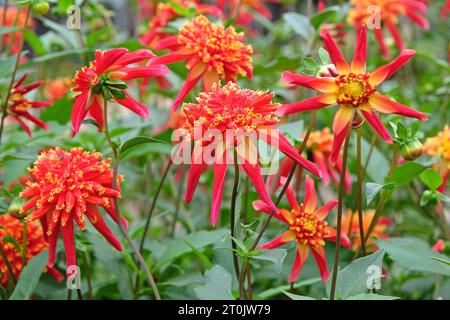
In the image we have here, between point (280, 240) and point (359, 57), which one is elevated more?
point (359, 57)

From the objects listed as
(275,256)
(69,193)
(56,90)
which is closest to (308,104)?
(275,256)

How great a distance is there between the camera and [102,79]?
2.31 feet

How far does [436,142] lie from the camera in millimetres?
928

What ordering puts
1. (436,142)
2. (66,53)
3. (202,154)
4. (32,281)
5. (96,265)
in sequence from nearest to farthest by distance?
(202,154) → (32,281) → (436,142) → (66,53) → (96,265)

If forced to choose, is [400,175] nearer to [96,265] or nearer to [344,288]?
[344,288]

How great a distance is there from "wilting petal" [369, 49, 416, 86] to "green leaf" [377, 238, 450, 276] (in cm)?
24

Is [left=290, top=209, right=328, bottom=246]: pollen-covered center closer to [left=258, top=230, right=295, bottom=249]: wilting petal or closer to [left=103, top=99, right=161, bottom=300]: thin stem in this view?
[left=258, top=230, right=295, bottom=249]: wilting petal

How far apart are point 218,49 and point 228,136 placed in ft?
0.76

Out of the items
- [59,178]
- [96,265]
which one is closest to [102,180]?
[59,178]

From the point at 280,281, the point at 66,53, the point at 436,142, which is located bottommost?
the point at 280,281

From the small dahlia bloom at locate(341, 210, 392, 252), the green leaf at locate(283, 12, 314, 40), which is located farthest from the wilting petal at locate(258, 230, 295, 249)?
the green leaf at locate(283, 12, 314, 40)

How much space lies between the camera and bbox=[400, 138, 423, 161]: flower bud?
717 mm

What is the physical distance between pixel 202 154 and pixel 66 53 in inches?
21.0

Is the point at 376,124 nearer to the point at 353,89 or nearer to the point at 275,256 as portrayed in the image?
the point at 353,89
